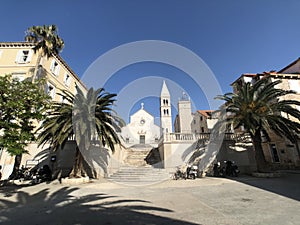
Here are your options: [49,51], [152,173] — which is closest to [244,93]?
[152,173]

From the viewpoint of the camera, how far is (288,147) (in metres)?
17.4

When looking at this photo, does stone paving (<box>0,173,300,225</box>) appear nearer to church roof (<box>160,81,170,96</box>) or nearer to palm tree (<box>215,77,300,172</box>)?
palm tree (<box>215,77,300,172</box>)

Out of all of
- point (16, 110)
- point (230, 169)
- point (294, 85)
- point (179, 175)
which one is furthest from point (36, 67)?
point (294, 85)

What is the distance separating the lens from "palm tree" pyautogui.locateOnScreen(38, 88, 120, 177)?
10.1 meters

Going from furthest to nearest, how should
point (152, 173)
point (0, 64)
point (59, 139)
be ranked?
point (0, 64) → point (152, 173) → point (59, 139)

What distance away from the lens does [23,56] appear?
64.6 ft

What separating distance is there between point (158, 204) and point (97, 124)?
6927mm

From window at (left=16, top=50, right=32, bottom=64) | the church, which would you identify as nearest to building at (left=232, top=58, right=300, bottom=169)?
the church

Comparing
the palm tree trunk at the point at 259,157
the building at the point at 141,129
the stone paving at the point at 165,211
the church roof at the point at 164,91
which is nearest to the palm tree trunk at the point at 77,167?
the stone paving at the point at 165,211

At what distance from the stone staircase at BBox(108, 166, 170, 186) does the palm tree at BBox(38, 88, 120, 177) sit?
9.32ft

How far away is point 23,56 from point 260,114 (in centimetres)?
2682

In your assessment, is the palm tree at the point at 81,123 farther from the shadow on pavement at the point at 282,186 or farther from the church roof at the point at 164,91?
the church roof at the point at 164,91

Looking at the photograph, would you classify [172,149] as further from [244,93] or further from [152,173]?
[244,93]

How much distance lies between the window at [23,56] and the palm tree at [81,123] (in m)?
12.8
